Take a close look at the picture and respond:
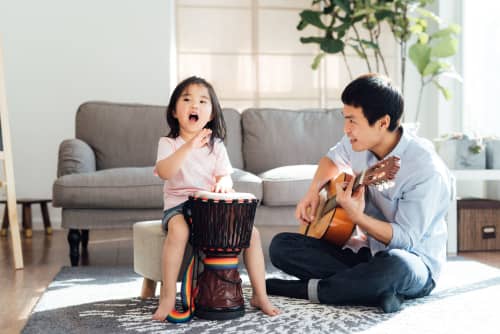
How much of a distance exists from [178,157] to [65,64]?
3.26m

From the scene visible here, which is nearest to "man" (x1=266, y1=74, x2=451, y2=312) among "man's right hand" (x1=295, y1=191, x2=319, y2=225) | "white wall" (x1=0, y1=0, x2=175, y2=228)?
"man's right hand" (x1=295, y1=191, x2=319, y2=225)

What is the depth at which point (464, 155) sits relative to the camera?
12.8ft

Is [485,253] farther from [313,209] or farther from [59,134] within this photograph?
[59,134]

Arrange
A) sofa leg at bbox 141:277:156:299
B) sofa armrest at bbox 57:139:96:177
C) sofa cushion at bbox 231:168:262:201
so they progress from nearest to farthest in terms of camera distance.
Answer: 1. sofa leg at bbox 141:277:156:299
2. sofa cushion at bbox 231:168:262:201
3. sofa armrest at bbox 57:139:96:177

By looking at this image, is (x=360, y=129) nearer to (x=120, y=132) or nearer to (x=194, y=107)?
(x=194, y=107)

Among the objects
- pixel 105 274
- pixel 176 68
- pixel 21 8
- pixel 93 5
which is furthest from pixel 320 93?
pixel 105 274

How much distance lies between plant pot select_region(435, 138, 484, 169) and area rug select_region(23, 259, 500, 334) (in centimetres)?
129

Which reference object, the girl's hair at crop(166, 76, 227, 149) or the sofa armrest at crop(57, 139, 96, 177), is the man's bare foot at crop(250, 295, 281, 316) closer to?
the girl's hair at crop(166, 76, 227, 149)

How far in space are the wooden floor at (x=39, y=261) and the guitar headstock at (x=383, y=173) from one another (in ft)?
3.85

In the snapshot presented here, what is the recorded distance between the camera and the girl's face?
230cm

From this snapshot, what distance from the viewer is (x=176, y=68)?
5.73 meters

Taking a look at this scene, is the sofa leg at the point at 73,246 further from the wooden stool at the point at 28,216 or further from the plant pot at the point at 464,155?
the plant pot at the point at 464,155

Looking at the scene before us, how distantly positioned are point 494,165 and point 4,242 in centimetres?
309

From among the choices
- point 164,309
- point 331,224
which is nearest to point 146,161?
point 331,224
